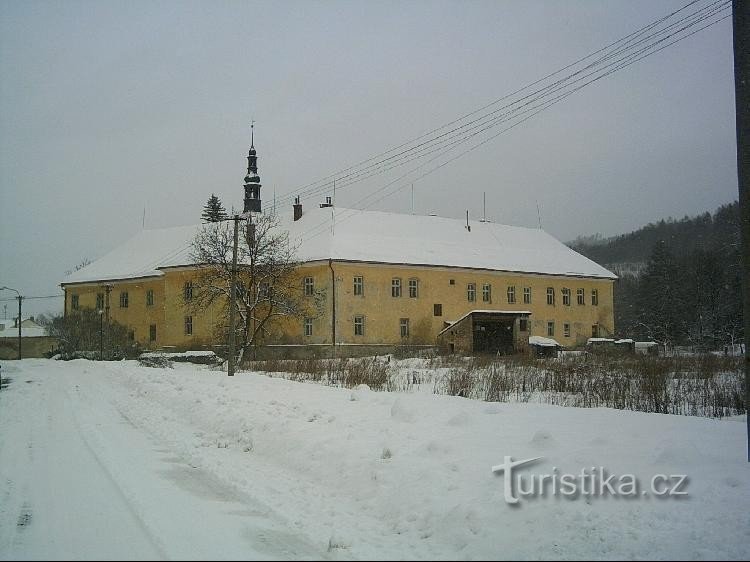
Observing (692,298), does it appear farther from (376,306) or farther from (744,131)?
(744,131)

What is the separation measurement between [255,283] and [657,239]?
53.9 meters

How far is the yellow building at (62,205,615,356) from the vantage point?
45.0 meters

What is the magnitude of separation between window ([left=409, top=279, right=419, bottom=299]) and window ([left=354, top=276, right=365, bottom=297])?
150 inches

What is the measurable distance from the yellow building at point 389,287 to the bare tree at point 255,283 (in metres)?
1.44

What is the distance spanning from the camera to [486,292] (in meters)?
51.4

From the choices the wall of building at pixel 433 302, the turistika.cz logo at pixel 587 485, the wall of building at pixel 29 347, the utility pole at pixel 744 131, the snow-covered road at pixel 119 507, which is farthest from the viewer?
the wall of building at pixel 29 347

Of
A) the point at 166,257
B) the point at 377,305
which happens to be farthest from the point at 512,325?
the point at 166,257

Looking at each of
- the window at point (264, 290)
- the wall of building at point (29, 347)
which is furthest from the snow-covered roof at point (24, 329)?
the window at point (264, 290)

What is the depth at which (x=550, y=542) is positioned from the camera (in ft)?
17.8

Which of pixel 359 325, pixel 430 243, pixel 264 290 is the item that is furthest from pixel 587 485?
pixel 430 243

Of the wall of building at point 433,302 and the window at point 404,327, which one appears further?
the window at point 404,327

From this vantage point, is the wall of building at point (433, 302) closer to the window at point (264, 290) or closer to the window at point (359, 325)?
the window at point (359, 325)

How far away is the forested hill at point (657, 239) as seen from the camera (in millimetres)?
85162

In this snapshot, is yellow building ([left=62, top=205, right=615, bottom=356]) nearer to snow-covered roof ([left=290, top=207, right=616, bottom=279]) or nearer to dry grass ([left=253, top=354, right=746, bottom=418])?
snow-covered roof ([left=290, top=207, right=616, bottom=279])
